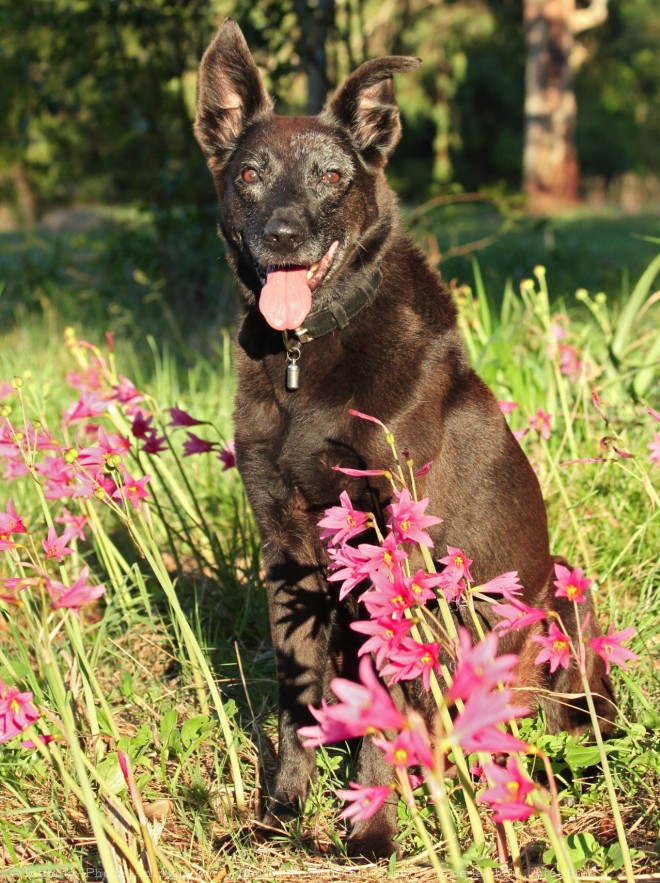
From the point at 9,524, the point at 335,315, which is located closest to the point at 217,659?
the point at 335,315

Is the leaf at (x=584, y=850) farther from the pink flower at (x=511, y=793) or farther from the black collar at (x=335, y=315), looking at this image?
the black collar at (x=335, y=315)

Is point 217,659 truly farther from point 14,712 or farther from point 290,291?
point 14,712

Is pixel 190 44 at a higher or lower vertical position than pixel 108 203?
higher

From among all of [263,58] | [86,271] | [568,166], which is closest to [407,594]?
[263,58]

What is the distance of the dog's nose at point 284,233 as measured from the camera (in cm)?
262

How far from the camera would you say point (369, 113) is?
3.00m

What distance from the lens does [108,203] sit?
2377 cm

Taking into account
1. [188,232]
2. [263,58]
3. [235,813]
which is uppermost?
[263,58]

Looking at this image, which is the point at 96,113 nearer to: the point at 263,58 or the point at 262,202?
the point at 263,58

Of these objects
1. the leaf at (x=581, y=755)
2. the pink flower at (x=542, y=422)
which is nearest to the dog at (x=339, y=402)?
the leaf at (x=581, y=755)

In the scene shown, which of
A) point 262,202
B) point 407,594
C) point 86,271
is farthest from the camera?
point 86,271

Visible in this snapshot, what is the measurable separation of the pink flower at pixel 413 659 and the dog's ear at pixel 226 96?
6.50 ft

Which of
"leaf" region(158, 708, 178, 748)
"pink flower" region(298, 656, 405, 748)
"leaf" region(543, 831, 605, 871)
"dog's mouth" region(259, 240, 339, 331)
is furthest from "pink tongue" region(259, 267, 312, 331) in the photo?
"pink flower" region(298, 656, 405, 748)

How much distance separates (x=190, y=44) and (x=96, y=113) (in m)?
0.86
